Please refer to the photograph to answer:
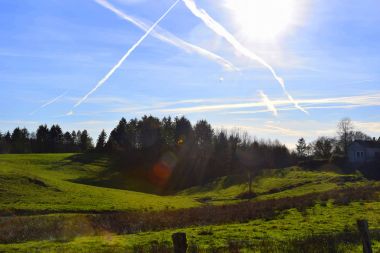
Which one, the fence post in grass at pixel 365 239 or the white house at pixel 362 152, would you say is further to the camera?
the white house at pixel 362 152

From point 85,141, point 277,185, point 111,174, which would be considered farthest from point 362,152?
point 85,141

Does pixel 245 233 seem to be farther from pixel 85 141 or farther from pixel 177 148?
pixel 85 141

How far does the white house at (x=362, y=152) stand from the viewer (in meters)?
120

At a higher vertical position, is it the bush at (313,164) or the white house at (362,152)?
the white house at (362,152)

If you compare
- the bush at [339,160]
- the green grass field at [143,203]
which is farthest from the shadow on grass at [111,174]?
the bush at [339,160]

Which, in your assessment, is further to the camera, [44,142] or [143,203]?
[44,142]

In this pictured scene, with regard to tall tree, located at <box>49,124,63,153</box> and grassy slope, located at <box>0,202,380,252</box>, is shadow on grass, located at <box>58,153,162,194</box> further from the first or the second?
grassy slope, located at <box>0,202,380,252</box>

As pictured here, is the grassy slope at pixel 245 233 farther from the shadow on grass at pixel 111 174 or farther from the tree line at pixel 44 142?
the tree line at pixel 44 142

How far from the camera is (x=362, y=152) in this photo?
4838 inches

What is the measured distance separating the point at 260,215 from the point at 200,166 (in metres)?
89.8

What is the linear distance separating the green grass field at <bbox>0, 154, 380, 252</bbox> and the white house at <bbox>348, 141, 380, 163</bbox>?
24.1 metres

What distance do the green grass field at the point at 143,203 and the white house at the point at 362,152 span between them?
2408cm

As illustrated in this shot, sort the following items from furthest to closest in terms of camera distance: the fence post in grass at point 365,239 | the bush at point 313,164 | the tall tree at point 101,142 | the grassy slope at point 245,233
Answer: the tall tree at point 101,142 → the bush at point 313,164 → the grassy slope at point 245,233 → the fence post in grass at point 365,239

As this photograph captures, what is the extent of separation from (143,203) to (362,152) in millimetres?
78470
